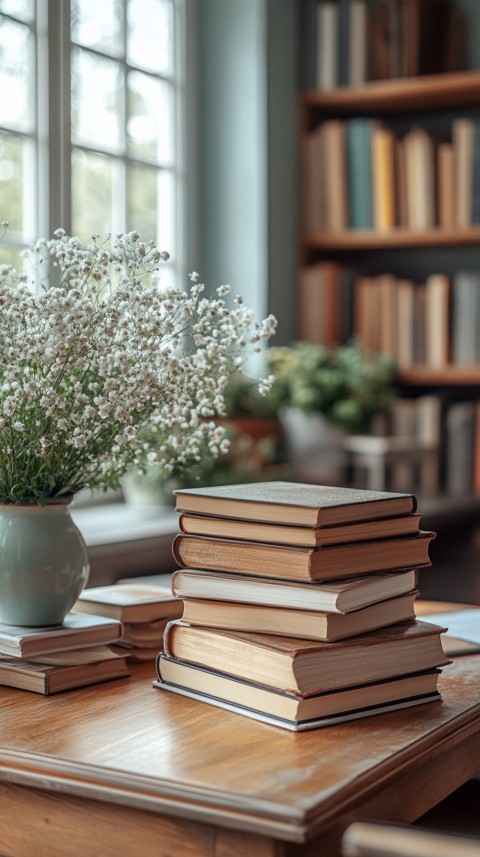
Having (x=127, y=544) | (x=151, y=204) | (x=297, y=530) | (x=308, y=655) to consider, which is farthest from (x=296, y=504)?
(x=151, y=204)

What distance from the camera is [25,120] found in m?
2.90

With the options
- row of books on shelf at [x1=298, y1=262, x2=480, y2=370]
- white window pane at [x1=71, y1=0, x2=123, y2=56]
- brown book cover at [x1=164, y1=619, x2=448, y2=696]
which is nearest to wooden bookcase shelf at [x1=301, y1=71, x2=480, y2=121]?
row of books on shelf at [x1=298, y1=262, x2=480, y2=370]

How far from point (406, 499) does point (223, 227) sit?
2450 millimetres

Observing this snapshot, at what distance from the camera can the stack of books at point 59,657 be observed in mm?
1267

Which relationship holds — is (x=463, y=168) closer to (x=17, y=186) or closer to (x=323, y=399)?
(x=323, y=399)

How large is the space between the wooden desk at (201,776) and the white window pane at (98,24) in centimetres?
231

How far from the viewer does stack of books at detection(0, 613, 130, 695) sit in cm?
127

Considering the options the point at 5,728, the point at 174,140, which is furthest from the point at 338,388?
the point at 5,728

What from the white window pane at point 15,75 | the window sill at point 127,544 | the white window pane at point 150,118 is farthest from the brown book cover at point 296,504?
the white window pane at point 150,118

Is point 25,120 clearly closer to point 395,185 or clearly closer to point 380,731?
point 395,185

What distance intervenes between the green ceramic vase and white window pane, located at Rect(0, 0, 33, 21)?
1908 mm

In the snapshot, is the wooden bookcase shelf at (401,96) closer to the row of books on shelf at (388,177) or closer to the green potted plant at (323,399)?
the row of books on shelf at (388,177)

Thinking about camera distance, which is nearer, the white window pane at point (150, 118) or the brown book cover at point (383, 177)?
the white window pane at point (150, 118)

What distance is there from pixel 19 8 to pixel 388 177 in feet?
4.11
